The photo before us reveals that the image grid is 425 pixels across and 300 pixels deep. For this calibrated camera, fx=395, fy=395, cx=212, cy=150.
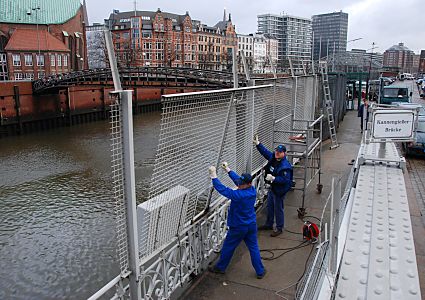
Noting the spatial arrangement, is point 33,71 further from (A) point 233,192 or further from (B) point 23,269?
(A) point 233,192

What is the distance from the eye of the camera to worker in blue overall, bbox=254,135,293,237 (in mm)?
7117

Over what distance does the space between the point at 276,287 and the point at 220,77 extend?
88.4 ft

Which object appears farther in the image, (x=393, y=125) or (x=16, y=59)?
(x=16, y=59)

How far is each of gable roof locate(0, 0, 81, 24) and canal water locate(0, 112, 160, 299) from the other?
170 feet

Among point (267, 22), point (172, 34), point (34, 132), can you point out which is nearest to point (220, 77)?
point (34, 132)

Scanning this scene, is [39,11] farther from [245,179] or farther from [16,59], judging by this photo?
[245,179]

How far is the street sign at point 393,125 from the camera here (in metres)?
5.34

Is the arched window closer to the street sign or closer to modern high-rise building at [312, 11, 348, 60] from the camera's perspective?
the street sign

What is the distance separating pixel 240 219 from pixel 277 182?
1.73 m

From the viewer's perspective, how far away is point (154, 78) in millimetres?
36062

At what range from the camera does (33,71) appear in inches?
2552

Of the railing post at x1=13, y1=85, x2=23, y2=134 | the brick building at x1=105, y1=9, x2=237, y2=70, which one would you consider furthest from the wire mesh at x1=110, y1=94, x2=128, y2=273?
the brick building at x1=105, y1=9, x2=237, y2=70

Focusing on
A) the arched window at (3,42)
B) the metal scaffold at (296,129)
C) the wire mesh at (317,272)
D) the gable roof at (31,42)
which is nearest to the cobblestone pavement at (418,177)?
the metal scaffold at (296,129)

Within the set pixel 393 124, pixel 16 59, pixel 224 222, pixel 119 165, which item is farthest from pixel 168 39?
pixel 119 165
